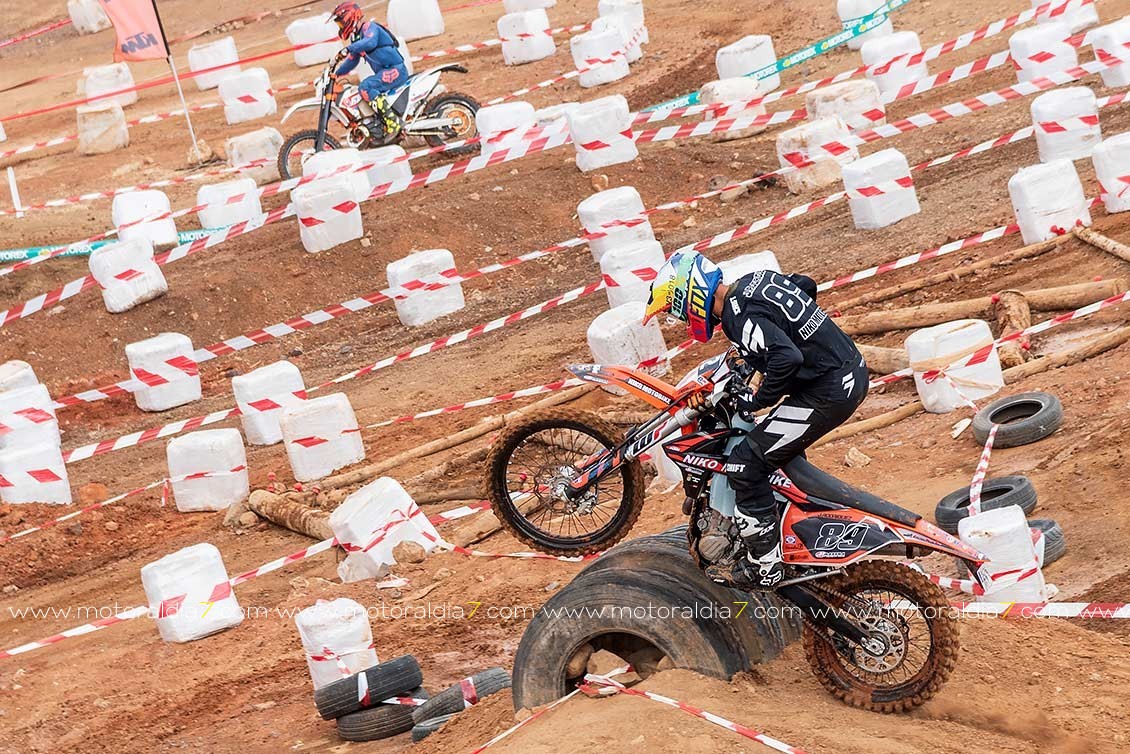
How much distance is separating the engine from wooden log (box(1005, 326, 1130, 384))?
4.80 metres

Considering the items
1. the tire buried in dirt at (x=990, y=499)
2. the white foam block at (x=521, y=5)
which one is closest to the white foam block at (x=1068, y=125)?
the tire buried in dirt at (x=990, y=499)

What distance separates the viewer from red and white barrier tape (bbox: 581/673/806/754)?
6155 millimetres

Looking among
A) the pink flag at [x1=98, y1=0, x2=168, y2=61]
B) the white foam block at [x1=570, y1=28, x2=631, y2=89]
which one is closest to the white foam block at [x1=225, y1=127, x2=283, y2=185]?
the pink flag at [x1=98, y1=0, x2=168, y2=61]

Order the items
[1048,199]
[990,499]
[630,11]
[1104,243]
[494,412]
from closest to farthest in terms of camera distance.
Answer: [990,499] → [1104,243] → [494,412] → [1048,199] → [630,11]

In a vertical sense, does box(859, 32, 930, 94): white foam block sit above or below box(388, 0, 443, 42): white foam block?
below

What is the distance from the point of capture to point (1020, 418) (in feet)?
34.1

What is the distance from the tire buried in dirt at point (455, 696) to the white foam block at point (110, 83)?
19.7m

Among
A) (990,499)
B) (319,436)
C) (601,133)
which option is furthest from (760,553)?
(601,133)

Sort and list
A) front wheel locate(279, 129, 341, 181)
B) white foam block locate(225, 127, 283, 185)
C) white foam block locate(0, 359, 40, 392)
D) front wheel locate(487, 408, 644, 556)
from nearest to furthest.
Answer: front wheel locate(487, 408, 644, 556)
white foam block locate(0, 359, 40, 392)
front wheel locate(279, 129, 341, 181)
white foam block locate(225, 127, 283, 185)

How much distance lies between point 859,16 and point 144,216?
1069 centimetres

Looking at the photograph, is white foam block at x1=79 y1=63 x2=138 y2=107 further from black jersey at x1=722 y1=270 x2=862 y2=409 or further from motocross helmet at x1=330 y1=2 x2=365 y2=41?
black jersey at x1=722 y1=270 x2=862 y2=409

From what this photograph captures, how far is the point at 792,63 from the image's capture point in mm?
20375

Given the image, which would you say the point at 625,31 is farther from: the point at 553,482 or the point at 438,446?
the point at 553,482

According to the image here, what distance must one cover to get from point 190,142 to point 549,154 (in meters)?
7.24
